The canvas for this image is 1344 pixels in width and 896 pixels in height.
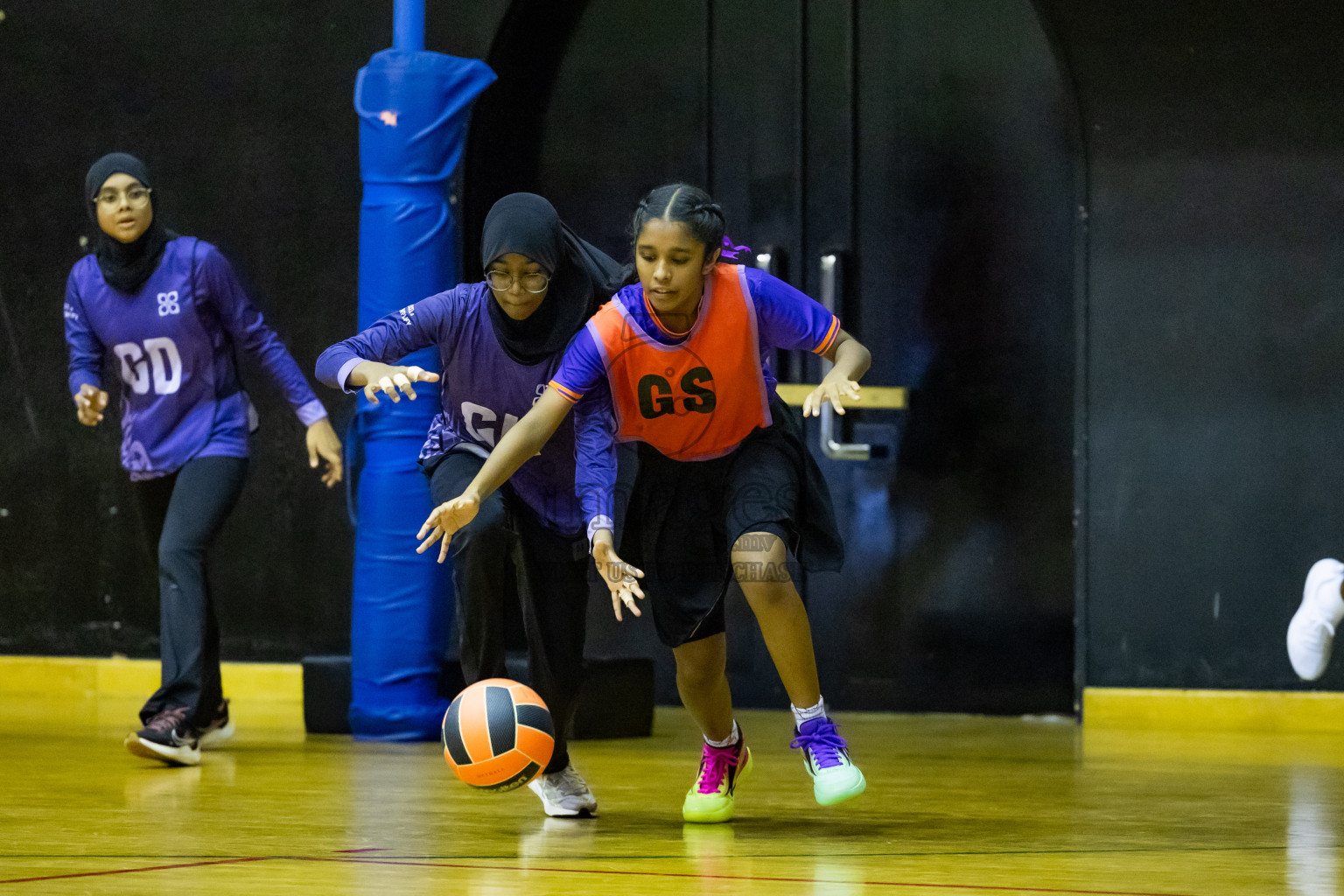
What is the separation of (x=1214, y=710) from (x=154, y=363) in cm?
381

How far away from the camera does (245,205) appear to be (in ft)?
23.3

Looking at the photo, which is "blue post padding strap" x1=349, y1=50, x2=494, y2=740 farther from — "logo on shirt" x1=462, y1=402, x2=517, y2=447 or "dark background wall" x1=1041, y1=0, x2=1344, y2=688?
"dark background wall" x1=1041, y1=0, x2=1344, y2=688

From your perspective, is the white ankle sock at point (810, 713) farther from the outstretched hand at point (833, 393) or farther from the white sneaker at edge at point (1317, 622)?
the white sneaker at edge at point (1317, 622)

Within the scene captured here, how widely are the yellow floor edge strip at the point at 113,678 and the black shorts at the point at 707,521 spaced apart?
3.44 metres

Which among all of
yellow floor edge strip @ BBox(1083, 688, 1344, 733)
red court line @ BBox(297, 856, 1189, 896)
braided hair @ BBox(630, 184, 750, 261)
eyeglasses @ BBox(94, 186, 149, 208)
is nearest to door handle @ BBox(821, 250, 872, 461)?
yellow floor edge strip @ BBox(1083, 688, 1344, 733)

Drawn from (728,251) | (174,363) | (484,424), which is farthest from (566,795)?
(174,363)

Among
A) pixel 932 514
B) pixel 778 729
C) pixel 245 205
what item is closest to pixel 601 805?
pixel 778 729

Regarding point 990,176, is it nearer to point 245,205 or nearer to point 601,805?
point 245,205

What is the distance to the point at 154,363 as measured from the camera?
5.38 metres

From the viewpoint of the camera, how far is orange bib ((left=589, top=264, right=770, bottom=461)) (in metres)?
3.66

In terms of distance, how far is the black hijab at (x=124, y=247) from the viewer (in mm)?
5324

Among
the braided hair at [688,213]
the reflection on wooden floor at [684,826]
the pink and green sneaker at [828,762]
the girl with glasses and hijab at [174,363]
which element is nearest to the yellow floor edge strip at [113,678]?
the reflection on wooden floor at [684,826]

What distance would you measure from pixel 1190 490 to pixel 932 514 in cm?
99

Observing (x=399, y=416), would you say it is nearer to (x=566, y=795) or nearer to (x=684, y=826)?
(x=566, y=795)
